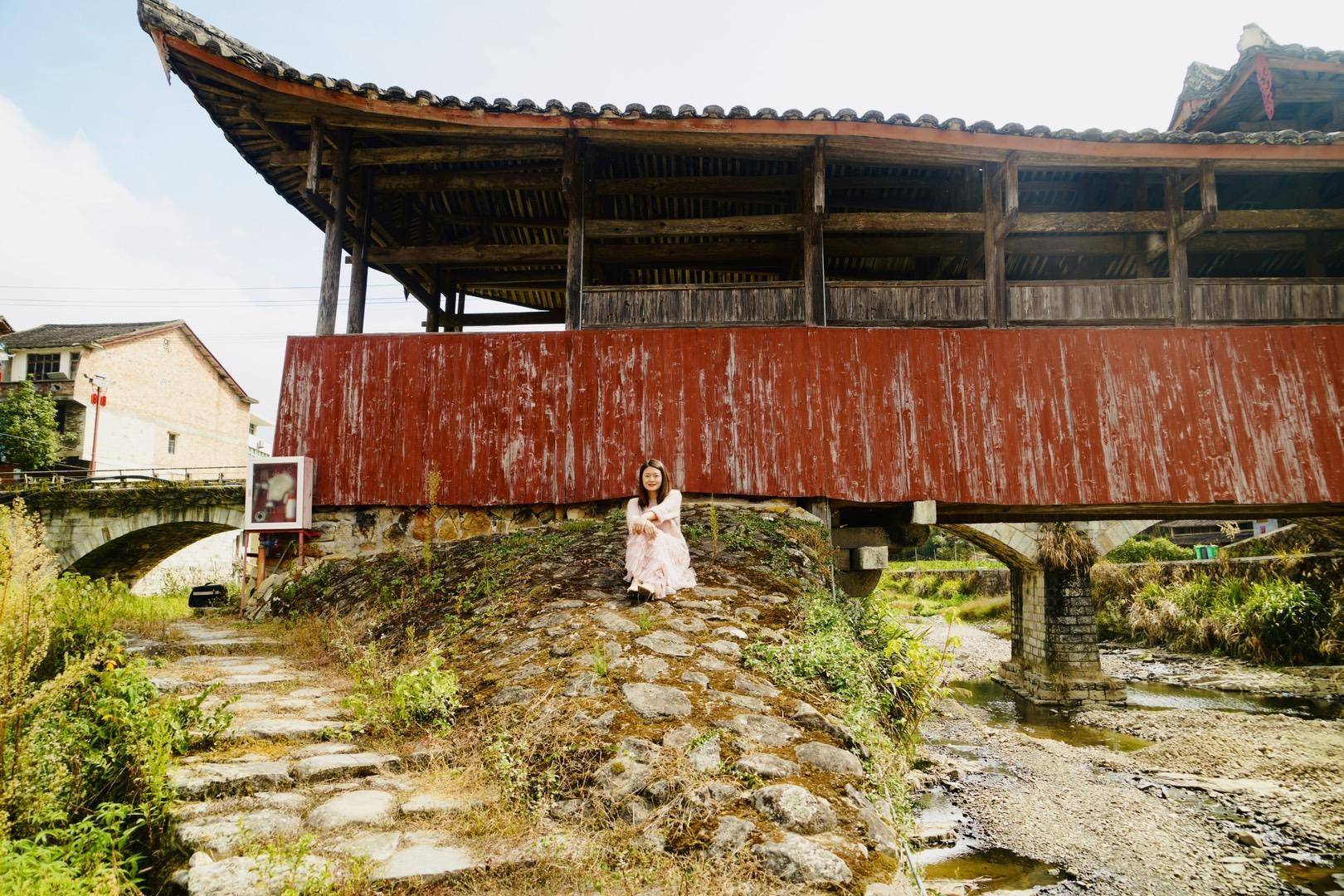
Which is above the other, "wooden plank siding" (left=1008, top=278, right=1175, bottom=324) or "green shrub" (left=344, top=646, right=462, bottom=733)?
"wooden plank siding" (left=1008, top=278, right=1175, bottom=324)

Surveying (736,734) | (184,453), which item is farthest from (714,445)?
(184,453)

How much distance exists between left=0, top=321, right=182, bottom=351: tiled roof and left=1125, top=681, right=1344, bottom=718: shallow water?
34.2 m

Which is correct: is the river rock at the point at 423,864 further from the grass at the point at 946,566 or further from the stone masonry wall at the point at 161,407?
the stone masonry wall at the point at 161,407

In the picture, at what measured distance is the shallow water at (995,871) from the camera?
7441mm

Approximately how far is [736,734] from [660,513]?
209cm

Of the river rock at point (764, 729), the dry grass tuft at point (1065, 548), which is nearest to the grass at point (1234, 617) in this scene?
the dry grass tuft at point (1065, 548)

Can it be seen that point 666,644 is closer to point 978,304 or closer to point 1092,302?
point 978,304

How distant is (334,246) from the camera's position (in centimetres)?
884

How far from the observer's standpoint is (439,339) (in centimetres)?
884

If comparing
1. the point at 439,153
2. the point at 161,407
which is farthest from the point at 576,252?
the point at 161,407

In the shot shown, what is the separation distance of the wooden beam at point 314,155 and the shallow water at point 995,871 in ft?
32.3

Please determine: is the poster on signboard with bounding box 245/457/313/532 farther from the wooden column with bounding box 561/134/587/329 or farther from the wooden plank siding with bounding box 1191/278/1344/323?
the wooden plank siding with bounding box 1191/278/1344/323

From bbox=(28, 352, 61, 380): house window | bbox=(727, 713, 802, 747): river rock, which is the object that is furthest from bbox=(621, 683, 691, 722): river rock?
bbox=(28, 352, 61, 380): house window

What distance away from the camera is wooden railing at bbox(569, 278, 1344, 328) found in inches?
341
